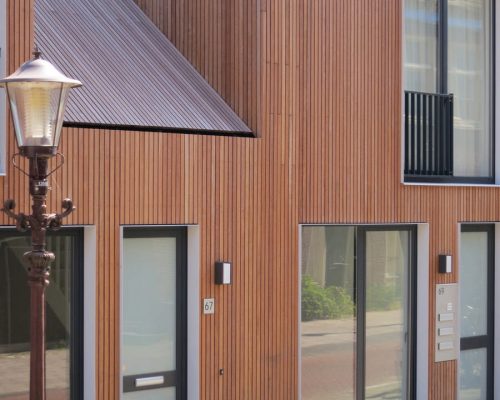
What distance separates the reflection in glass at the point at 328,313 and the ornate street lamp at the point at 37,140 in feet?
16.9

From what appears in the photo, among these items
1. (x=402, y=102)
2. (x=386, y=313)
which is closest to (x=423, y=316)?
(x=386, y=313)

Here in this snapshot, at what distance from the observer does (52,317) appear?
9.23 meters

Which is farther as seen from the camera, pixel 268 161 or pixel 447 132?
pixel 447 132

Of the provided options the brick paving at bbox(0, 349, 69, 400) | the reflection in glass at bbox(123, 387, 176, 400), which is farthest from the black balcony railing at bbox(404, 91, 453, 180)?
the brick paving at bbox(0, 349, 69, 400)

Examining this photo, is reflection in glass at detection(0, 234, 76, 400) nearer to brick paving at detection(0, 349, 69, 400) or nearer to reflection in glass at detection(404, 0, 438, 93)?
brick paving at detection(0, 349, 69, 400)

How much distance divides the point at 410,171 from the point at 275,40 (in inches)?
106

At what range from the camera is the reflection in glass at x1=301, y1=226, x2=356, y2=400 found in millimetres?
11109

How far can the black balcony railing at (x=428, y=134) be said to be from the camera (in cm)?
1228

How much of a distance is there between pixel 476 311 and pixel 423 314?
1.22 m

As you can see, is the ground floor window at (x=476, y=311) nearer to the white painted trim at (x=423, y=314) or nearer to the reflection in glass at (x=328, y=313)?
the white painted trim at (x=423, y=314)

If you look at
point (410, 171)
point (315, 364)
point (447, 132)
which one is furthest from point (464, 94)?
point (315, 364)

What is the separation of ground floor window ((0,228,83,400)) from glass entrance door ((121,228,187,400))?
1.59 ft

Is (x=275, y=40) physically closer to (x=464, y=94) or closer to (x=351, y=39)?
(x=351, y=39)

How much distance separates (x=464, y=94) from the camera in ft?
42.6
